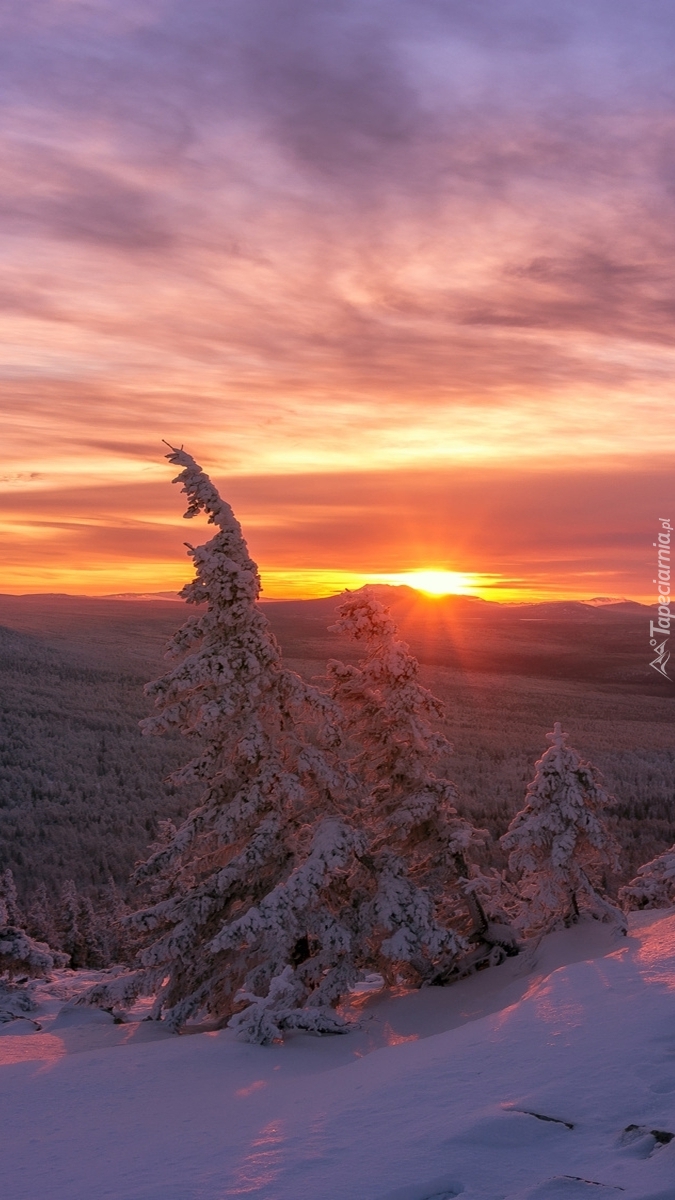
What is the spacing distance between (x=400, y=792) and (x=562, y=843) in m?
3.43

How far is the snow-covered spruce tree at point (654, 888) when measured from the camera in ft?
65.7

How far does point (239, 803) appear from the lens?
55.5 ft

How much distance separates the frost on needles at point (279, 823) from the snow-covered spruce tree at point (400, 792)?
1.6 inches

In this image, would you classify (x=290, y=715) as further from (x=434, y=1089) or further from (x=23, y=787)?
(x=23, y=787)

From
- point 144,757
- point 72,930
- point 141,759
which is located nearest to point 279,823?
point 72,930

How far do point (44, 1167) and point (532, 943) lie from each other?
12356mm

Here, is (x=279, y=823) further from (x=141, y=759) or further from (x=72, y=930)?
(x=141, y=759)

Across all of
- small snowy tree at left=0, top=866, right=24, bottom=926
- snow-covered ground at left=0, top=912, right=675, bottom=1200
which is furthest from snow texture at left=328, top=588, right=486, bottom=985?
small snowy tree at left=0, top=866, right=24, bottom=926

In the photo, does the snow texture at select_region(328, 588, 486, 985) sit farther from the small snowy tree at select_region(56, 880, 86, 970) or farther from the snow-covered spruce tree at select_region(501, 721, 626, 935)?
the small snowy tree at select_region(56, 880, 86, 970)

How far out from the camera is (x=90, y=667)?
7559 inches

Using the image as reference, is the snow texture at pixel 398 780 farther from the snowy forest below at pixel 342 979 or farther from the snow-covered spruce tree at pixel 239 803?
the snow-covered spruce tree at pixel 239 803

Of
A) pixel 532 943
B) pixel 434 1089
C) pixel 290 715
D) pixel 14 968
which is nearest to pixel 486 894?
pixel 532 943

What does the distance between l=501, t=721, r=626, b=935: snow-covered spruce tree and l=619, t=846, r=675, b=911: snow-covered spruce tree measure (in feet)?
9.14

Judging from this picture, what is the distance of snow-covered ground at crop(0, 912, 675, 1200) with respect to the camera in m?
5.98
